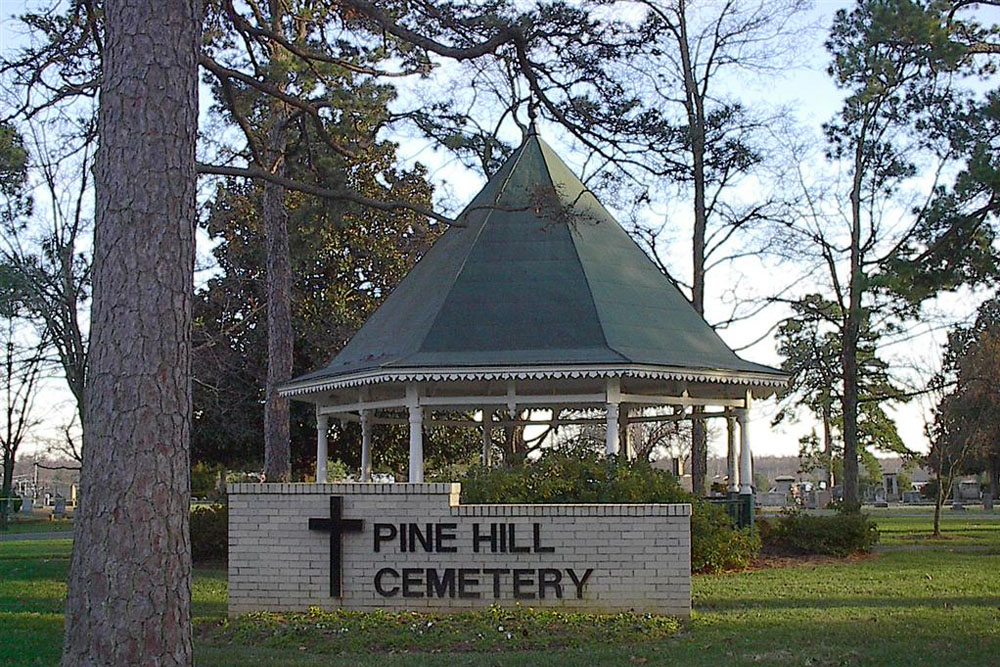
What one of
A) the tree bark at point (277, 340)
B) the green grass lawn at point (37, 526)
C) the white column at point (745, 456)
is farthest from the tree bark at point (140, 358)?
the green grass lawn at point (37, 526)

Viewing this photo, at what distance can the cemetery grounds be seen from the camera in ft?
34.4

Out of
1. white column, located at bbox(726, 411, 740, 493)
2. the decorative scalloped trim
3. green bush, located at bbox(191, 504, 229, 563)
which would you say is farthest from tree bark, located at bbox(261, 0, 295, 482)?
white column, located at bbox(726, 411, 740, 493)

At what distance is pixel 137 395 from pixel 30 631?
7025 mm

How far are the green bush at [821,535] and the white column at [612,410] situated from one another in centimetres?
371

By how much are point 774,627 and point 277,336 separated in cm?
1570

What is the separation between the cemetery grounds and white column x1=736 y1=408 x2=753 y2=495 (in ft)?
18.5

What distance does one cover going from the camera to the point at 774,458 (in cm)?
16400

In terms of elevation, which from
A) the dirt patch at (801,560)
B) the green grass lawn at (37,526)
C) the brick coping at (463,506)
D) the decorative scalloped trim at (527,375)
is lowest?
the green grass lawn at (37,526)

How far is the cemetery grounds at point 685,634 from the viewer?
413 inches

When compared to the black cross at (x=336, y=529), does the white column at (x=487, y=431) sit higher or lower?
higher

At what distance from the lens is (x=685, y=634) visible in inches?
461

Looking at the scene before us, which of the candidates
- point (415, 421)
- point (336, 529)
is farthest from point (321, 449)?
point (336, 529)

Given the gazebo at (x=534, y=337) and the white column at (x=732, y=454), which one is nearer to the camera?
the gazebo at (x=534, y=337)

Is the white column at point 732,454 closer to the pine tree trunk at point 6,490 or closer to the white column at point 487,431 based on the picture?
the white column at point 487,431
